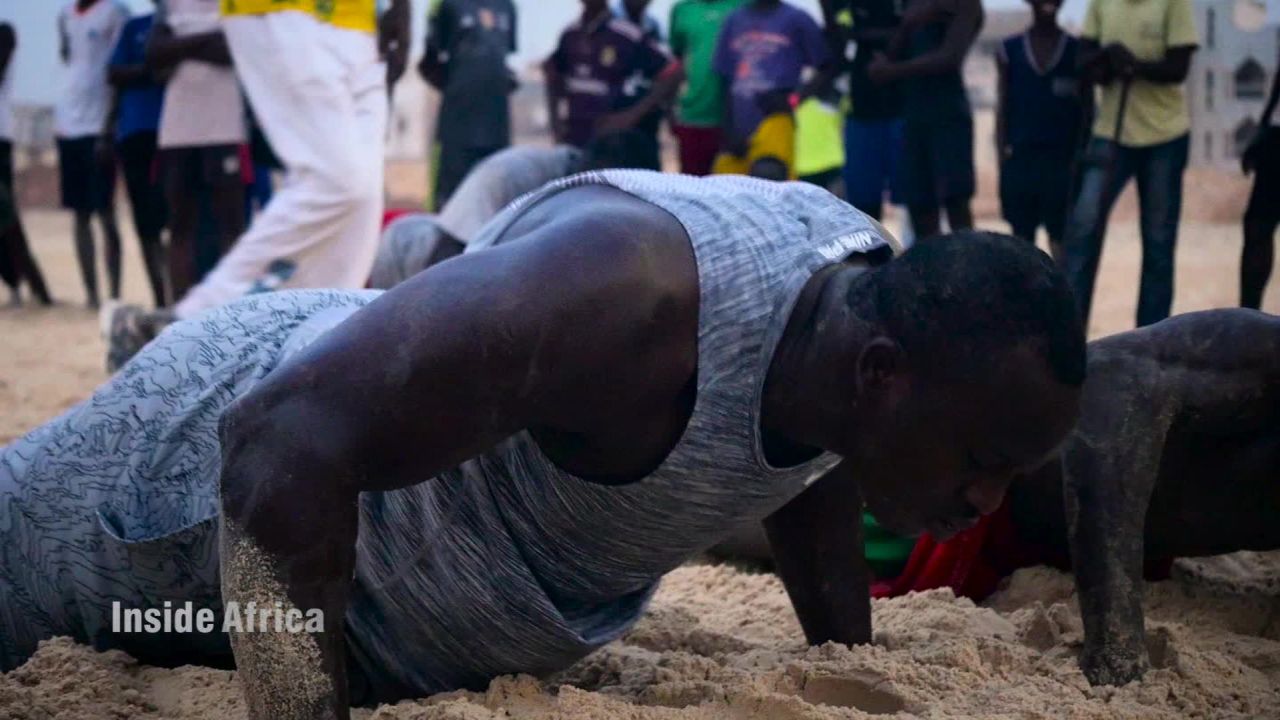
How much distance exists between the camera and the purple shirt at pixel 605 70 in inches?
301

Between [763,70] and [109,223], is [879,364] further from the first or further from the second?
[109,223]

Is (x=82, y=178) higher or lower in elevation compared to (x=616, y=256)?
lower

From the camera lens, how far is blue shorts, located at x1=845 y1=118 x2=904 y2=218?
20.3 ft

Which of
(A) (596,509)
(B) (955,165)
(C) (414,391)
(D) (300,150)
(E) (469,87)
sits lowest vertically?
(E) (469,87)

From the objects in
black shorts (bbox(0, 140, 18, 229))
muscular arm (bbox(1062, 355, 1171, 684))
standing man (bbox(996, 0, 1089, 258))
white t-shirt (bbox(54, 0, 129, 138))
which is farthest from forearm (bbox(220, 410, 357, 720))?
black shorts (bbox(0, 140, 18, 229))

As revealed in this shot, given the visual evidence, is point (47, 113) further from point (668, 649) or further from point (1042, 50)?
point (668, 649)

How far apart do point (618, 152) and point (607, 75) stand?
273 centimetres

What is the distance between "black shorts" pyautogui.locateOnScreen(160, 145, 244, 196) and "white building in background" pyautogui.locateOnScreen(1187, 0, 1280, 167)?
12.2 ft

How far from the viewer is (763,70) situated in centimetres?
676

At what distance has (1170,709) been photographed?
2131mm

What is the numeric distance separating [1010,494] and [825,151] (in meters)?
4.57

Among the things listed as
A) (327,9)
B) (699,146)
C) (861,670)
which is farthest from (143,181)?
(861,670)

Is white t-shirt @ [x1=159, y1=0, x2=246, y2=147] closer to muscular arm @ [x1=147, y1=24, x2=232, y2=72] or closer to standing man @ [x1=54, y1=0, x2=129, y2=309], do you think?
muscular arm @ [x1=147, y1=24, x2=232, y2=72]

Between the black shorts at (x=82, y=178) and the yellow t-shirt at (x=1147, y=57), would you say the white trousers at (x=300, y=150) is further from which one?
the black shorts at (x=82, y=178)
